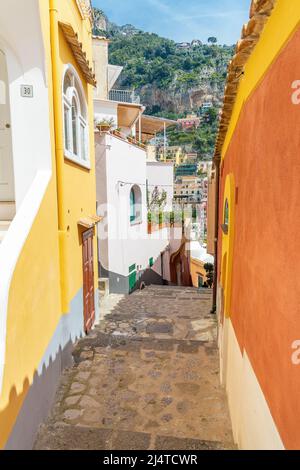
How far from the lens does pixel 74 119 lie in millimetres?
7285

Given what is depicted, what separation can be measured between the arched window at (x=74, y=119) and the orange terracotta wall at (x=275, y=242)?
4225 millimetres

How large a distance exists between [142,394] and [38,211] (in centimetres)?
347

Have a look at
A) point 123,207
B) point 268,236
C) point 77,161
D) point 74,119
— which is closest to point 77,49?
point 74,119

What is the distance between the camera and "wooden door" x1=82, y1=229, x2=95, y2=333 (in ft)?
25.4

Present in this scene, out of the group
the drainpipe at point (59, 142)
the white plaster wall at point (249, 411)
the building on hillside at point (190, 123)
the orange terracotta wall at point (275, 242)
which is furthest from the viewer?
the building on hillside at point (190, 123)

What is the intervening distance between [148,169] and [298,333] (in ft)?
82.0

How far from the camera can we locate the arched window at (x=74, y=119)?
650 cm

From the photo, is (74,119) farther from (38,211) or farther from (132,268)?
(132,268)

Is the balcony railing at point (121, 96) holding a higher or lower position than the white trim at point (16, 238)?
higher

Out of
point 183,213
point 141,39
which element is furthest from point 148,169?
point 141,39

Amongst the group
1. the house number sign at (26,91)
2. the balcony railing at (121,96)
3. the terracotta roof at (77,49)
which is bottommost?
the house number sign at (26,91)

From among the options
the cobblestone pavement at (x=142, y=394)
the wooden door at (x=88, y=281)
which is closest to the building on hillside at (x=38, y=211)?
the wooden door at (x=88, y=281)

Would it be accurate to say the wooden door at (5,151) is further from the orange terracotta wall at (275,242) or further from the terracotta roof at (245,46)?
the orange terracotta wall at (275,242)

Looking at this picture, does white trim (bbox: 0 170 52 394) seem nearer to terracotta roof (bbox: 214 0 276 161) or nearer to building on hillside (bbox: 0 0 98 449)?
building on hillside (bbox: 0 0 98 449)
